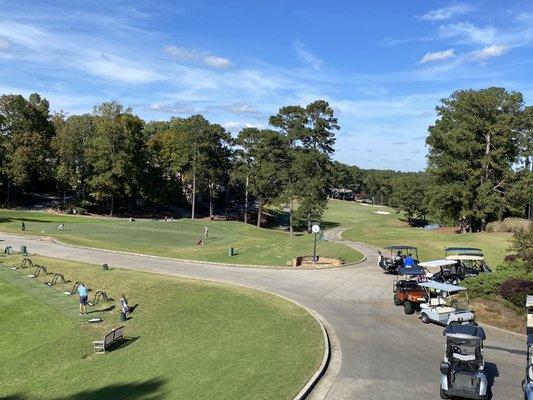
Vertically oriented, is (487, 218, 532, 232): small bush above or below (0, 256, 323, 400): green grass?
above

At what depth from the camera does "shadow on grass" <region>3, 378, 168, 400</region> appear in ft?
52.8

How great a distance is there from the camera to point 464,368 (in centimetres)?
1400

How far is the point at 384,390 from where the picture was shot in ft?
47.6

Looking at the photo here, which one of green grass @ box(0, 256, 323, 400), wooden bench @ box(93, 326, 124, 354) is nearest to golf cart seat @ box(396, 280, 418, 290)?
green grass @ box(0, 256, 323, 400)

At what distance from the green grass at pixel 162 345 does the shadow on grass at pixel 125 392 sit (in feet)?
0.14

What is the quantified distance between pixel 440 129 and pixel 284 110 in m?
25.5

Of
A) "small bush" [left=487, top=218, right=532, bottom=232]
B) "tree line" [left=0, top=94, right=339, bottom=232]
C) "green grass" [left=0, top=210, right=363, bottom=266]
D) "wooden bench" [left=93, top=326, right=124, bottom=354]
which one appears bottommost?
"wooden bench" [left=93, top=326, right=124, bottom=354]

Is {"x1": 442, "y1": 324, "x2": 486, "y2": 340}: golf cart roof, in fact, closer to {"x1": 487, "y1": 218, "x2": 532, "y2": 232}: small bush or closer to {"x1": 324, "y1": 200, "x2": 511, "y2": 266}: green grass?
{"x1": 324, "y1": 200, "x2": 511, "y2": 266}: green grass

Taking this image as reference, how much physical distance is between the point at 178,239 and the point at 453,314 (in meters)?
41.5

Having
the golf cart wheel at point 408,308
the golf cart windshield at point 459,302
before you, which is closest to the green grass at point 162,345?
the golf cart wheel at point 408,308

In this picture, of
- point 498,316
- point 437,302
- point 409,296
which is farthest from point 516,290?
point 409,296

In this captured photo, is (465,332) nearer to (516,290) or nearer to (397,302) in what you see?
(516,290)

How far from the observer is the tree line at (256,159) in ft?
200

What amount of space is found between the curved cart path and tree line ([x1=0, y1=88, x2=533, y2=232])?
3057cm
